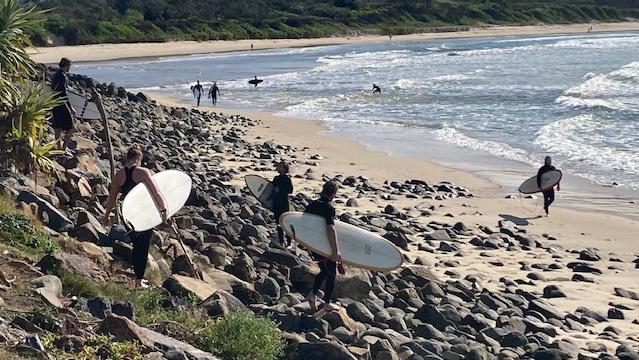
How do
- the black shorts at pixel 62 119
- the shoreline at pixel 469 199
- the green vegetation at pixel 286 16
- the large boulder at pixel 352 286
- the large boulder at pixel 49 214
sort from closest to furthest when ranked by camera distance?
1. the large boulder at pixel 49 214
2. the large boulder at pixel 352 286
3. the black shorts at pixel 62 119
4. the shoreline at pixel 469 199
5. the green vegetation at pixel 286 16

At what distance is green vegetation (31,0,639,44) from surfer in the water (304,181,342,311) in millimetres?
67180

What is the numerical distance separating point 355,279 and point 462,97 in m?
30.0

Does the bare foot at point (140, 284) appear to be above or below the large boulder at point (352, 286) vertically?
above

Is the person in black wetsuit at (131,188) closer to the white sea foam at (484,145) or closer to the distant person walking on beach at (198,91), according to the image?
the white sea foam at (484,145)

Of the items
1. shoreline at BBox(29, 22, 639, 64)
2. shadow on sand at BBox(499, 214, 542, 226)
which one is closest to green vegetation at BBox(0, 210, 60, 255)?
shadow on sand at BBox(499, 214, 542, 226)

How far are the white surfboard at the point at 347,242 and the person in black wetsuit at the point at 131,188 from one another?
1322 millimetres

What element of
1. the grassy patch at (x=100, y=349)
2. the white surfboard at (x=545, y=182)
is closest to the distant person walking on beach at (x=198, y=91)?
the white surfboard at (x=545, y=182)

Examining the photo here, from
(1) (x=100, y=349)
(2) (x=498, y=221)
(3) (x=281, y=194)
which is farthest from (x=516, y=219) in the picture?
(1) (x=100, y=349)

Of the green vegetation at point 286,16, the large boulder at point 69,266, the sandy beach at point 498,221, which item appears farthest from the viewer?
the green vegetation at point 286,16

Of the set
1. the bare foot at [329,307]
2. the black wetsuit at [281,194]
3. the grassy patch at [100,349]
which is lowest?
the bare foot at [329,307]

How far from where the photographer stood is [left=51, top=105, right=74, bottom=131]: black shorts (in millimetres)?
12812

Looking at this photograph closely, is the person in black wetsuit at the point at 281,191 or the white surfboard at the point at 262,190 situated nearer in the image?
the person in black wetsuit at the point at 281,191

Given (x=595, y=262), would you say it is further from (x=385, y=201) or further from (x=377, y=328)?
(x=377, y=328)

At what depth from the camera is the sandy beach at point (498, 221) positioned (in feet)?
39.9
